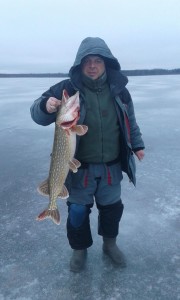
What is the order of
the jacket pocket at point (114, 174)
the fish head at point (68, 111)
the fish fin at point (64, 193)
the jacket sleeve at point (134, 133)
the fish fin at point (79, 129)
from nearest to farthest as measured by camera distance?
the fish head at point (68, 111)
the fish fin at point (79, 129)
the fish fin at point (64, 193)
the jacket pocket at point (114, 174)
the jacket sleeve at point (134, 133)

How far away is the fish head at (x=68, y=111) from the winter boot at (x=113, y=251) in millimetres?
1347

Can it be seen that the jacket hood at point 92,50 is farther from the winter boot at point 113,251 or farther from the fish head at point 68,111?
the winter boot at point 113,251

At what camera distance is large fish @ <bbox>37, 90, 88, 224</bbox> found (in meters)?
2.52

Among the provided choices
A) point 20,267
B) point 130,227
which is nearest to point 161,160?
point 130,227

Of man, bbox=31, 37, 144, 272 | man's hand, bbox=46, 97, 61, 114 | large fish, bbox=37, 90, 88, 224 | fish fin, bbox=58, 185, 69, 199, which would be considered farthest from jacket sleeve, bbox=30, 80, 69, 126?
fish fin, bbox=58, 185, 69, 199

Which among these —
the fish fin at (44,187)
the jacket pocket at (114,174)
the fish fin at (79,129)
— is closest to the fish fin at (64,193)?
the fish fin at (44,187)

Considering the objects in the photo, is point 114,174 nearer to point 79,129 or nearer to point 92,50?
point 79,129

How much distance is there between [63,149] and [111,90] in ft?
2.23

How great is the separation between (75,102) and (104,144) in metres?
0.64

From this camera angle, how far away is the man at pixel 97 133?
9.66ft

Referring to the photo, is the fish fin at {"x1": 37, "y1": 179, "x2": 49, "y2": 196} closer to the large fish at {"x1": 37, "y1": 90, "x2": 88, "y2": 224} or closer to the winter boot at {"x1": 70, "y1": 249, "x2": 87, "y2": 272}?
the large fish at {"x1": 37, "y1": 90, "x2": 88, "y2": 224}

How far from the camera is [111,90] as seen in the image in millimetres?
2982

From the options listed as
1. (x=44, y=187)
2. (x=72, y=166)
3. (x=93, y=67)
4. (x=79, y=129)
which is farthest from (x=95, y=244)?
(x=93, y=67)

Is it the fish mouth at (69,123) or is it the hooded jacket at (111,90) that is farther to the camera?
the hooded jacket at (111,90)
